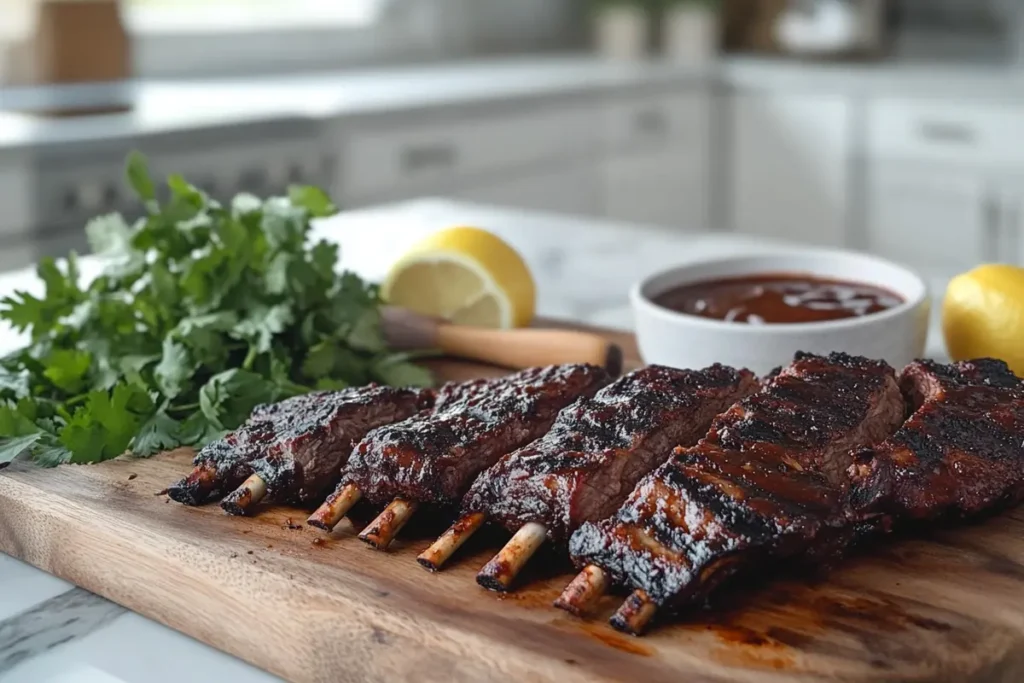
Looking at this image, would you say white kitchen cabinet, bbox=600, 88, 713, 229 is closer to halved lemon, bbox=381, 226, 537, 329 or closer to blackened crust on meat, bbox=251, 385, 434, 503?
halved lemon, bbox=381, 226, 537, 329

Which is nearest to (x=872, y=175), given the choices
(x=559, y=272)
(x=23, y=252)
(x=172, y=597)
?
(x=559, y=272)

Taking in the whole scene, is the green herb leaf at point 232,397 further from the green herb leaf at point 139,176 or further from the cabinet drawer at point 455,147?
the cabinet drawer at point 455,147

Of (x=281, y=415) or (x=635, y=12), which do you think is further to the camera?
(x=635, y=12)

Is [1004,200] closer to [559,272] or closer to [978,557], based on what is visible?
[559,272]

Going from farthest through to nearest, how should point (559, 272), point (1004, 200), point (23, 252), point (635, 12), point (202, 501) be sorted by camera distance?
1. point (635, 12)
2. point (1004, 200)
3. point (23, 252)
4. point (559, 272)
5. point (202, 501)

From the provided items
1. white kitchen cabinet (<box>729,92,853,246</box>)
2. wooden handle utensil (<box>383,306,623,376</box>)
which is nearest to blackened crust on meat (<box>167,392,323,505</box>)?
wooden handle utensil (<box>383,306,623,376</box>)

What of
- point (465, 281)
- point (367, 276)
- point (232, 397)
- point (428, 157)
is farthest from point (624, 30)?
point (232, 397)

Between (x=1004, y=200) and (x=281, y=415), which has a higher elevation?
(x=281, y=415)

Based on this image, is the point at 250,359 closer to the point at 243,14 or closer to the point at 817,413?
the point at 817,413
